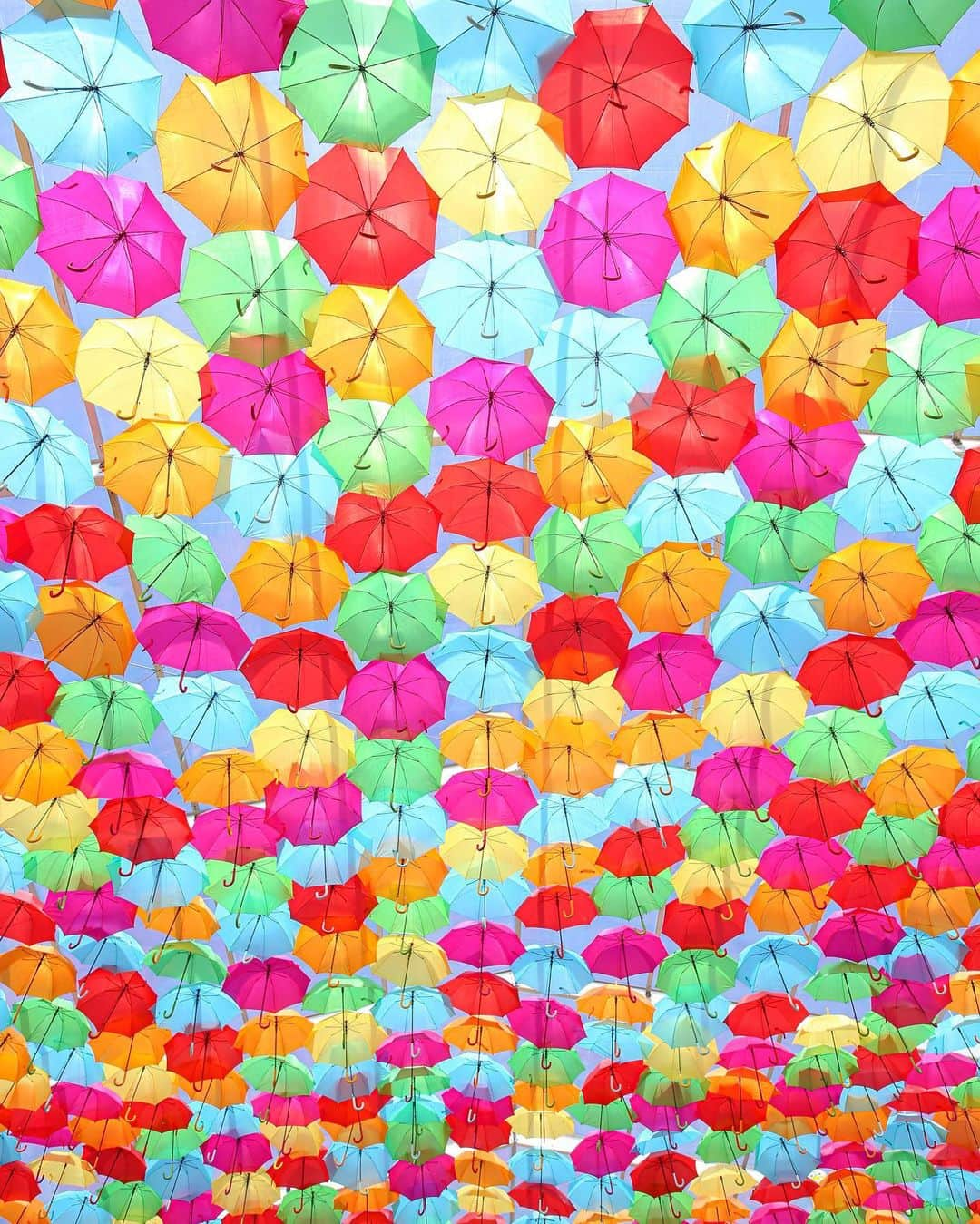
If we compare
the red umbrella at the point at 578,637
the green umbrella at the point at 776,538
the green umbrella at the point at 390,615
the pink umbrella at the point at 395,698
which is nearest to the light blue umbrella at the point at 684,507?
the green umbrella at the point at 776,538

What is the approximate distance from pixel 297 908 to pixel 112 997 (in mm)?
2307

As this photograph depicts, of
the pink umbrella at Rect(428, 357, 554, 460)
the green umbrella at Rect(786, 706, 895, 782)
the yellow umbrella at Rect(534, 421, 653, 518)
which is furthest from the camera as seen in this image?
the green umbrella at Rect(786, 706, 895, 782)

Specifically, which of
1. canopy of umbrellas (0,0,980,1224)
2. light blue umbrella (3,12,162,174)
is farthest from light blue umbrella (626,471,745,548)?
light blue umbrella (3,12,162,174)

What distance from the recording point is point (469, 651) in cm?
1026

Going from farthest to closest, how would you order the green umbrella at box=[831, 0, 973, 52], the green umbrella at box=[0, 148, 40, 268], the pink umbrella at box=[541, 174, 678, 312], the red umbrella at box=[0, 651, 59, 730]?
the red umbrella at box=[0, 651, 59, 730], the pink umbrella at box=[541, 174, 678, 312], the green umbrella at box=[0, 148, 40, 268], the green umbrella at box=[831, 0, 973, 52]

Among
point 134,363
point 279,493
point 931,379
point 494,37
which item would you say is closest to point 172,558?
point 279,493

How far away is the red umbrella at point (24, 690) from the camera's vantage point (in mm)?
9805

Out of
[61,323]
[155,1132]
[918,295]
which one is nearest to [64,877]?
[155,1132]

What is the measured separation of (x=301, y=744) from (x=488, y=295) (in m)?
4.46

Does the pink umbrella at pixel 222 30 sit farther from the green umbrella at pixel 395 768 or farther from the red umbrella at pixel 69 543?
the green umbrella at pixel 395 768

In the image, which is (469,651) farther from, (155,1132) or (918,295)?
(155,1132)

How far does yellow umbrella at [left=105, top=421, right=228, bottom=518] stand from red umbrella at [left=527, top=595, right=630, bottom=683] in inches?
111

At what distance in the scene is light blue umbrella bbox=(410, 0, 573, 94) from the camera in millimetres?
6668

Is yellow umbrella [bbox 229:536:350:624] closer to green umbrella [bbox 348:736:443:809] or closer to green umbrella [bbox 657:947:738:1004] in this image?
green umbrella [bbox 348:736:443:809]
